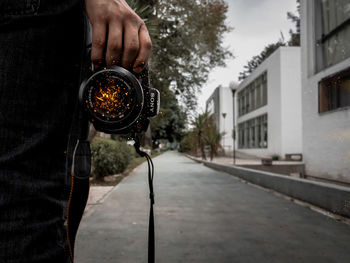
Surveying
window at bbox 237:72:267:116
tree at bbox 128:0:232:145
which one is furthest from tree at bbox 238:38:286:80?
tree at bbox 128:0:232:145

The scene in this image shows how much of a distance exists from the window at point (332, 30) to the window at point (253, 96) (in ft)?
47.3

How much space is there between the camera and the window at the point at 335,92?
23.7 ft

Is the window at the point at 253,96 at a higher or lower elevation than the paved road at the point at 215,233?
higher

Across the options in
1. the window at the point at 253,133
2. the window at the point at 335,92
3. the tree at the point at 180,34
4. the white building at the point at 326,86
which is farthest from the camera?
the window at the point at 253,133

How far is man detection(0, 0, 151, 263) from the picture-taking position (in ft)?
Answer: 2.05

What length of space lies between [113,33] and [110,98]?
0.19 meters

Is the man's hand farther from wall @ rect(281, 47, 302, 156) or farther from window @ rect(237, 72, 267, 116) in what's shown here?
window @ rect(237, 72, 267, 116)

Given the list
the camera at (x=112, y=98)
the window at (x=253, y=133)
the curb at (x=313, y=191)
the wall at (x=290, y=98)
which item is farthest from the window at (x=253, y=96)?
the camera at (x=112, y=98)

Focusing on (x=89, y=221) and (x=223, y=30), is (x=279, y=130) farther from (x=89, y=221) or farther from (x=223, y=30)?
(x=89, y=221)

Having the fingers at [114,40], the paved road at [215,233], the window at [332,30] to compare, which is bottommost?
the paved road at [215,233]

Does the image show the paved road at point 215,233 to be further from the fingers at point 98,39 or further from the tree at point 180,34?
the tree at point 180,34

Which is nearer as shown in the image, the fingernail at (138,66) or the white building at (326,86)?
the fingernail at (138,66)

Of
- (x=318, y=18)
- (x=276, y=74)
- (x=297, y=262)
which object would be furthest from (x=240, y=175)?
(x=276, y=74)

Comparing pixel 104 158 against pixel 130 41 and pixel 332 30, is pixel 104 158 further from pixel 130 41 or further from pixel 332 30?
pixel 130 41
